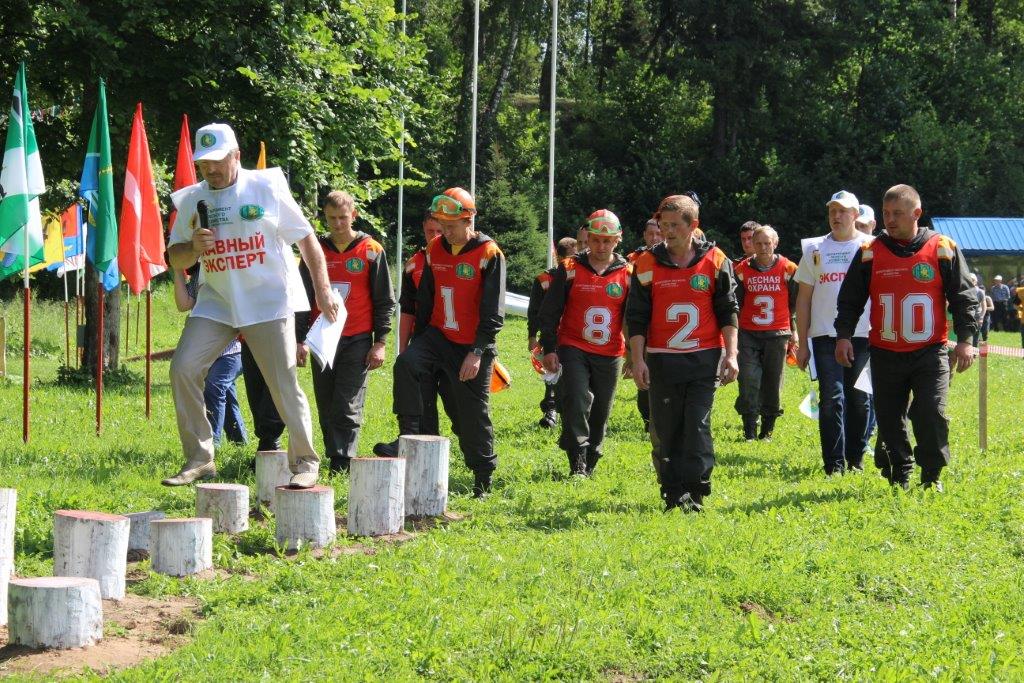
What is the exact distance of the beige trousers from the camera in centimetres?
758

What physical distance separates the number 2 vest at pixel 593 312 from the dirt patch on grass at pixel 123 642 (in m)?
4.80

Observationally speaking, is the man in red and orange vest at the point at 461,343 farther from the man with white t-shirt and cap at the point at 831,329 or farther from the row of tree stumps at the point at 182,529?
the man with white t-shirt and cap at the point at 831,329

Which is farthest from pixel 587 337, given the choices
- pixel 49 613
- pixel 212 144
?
pixel 49 613

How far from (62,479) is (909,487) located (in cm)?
614

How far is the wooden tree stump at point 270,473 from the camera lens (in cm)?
845

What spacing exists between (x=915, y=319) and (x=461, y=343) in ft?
10.6

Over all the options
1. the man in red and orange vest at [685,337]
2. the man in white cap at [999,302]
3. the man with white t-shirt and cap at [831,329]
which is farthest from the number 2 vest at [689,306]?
the man in white cap at [999,302]

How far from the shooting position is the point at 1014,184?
53031 mm

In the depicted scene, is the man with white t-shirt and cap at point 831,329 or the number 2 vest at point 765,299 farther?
the number 2 vest at point 765,299

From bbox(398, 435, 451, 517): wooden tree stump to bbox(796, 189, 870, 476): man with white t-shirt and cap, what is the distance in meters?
3.39

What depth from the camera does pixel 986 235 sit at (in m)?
39.6

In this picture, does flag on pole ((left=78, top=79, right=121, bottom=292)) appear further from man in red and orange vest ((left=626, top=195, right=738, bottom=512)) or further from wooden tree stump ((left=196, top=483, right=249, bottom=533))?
man in red and orange vest ((left=626, top=195, right=738, bottom=512))

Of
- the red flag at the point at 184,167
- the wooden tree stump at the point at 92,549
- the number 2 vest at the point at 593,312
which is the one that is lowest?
the wooden tree stump at the point at 92,549

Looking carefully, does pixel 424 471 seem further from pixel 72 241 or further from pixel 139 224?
pixel 72 241
